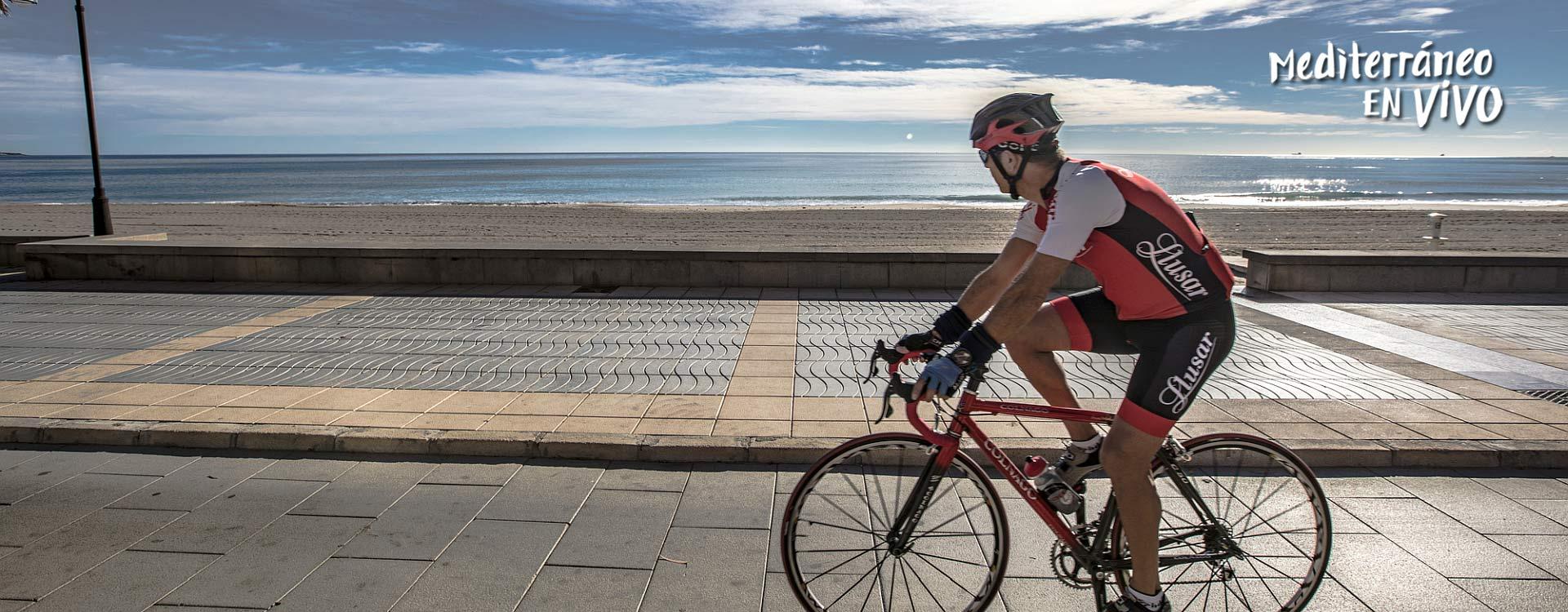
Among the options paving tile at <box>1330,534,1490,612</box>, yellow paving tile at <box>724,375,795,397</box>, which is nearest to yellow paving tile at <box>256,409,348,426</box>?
yellow paving tile at <box>724,375,795,397</box>

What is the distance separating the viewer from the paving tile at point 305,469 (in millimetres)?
4820

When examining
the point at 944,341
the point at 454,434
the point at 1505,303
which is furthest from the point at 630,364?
the point at 1505,303

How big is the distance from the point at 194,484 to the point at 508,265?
7.14 metres

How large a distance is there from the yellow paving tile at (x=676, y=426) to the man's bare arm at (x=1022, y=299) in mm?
2827

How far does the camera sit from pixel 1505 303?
10242mm

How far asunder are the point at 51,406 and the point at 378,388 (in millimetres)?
1927

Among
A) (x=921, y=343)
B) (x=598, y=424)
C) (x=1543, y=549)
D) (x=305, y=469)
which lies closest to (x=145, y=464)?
(x=305, y=469)

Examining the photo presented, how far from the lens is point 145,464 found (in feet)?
16.4

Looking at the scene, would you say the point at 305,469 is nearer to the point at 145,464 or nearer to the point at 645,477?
the point at 145,464

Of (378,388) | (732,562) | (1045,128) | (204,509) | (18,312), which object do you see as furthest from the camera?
(18,312)

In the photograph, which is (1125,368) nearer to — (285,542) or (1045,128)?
(1045,128)

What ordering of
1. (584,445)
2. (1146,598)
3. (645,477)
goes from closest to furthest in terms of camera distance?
(1146,598), (645,477), (584,445)

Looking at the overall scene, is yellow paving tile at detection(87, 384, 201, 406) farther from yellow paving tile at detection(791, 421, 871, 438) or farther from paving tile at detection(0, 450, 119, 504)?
yellow paving tile at detection(791, 421, 871, 438)

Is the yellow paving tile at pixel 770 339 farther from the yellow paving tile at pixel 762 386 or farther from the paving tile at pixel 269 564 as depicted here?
the paving tile at pixel 269 564
